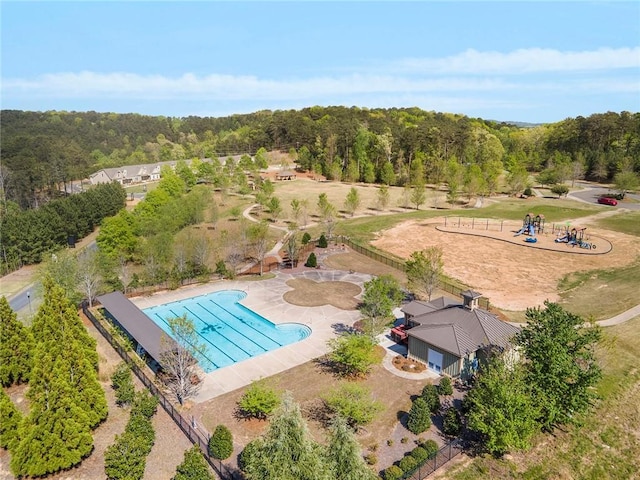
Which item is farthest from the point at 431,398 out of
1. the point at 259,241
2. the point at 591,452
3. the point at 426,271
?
the point at 259,241

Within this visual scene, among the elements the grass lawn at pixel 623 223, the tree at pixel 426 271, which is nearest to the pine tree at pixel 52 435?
the tree at pixel 426 271

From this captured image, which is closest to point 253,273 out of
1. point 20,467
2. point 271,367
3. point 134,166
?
point 271,367

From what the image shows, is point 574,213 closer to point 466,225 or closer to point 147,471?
point 466,225

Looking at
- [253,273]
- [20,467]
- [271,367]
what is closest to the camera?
[20,467]

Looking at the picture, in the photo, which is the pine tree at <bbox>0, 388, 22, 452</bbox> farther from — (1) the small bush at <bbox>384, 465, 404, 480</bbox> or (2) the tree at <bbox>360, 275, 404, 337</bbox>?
(2) the tree at <bbox>360, 275, 404, 337</bbox>

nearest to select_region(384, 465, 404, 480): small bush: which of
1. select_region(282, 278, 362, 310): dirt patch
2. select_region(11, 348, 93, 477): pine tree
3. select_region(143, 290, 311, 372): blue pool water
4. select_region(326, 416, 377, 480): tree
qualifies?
select_region(326, 416, 377, 480): tree

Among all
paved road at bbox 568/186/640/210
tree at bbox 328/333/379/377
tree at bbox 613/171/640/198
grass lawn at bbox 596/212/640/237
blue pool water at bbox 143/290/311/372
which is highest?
tree at bbox 613/171/640/198

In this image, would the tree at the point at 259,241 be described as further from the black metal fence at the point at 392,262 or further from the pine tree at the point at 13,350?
the pine tree at the point at 13,350
